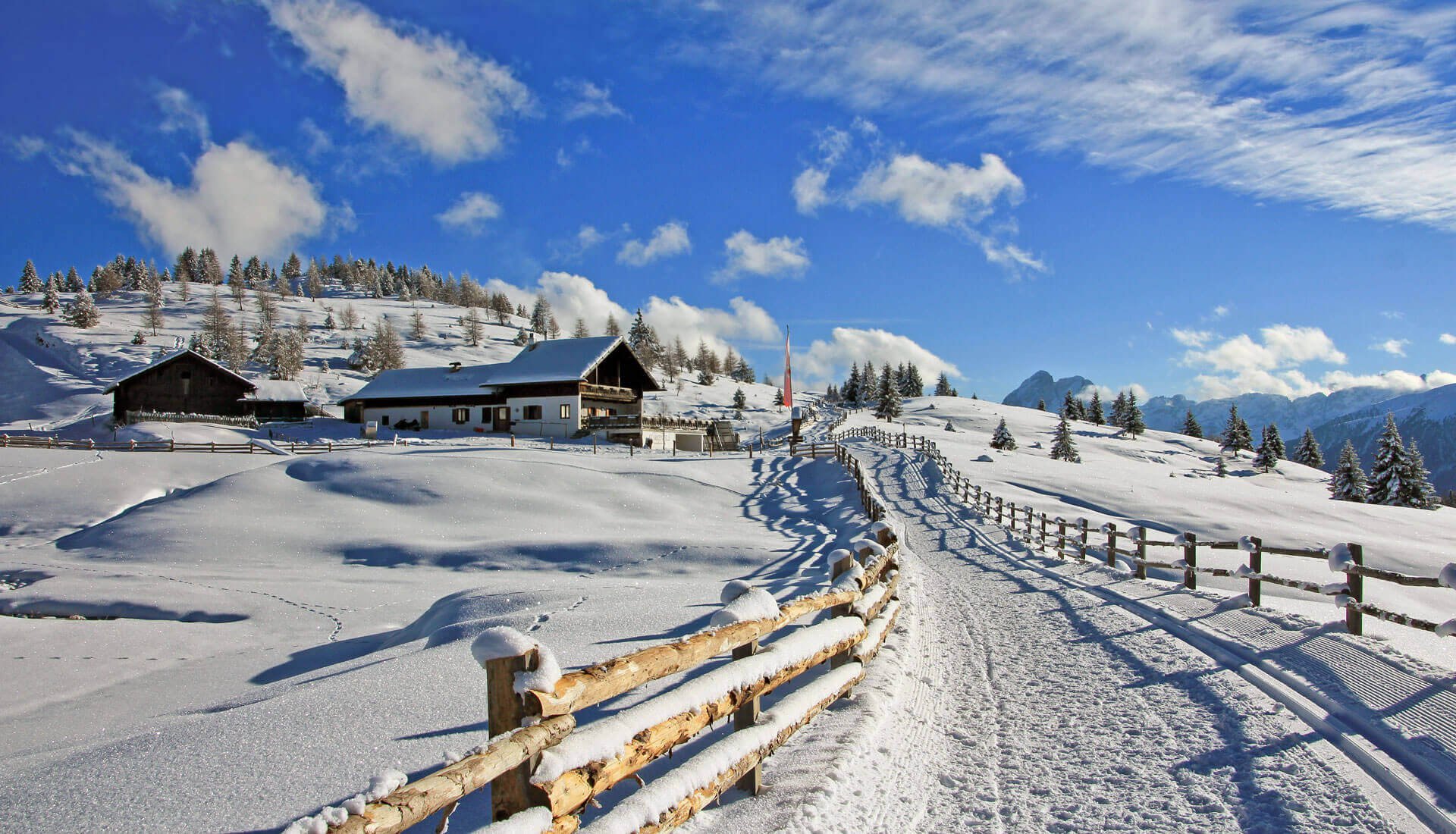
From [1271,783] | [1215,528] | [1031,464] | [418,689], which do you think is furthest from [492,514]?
[1031,464]

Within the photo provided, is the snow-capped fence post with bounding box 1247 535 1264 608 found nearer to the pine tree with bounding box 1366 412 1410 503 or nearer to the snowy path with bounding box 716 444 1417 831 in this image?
the snowy path with bounding box 716 444 1417 831

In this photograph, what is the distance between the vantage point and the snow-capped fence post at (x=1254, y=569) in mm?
9383

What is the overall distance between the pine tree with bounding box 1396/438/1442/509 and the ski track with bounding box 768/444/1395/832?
60135 mm

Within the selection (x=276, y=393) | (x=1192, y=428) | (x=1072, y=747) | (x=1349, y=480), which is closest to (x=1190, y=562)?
(x=1072, y=747)

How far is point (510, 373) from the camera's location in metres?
51.0

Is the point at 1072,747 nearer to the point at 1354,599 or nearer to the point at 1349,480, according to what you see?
the point at 1354,599

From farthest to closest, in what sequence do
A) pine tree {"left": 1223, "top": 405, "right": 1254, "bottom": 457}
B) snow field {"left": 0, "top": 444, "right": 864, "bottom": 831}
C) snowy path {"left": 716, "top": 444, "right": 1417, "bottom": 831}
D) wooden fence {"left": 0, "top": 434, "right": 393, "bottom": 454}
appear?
pine tree {"left": 1223, "top": 405, "right": 1254, "bottom": 457}
wooden fence {"left": 0, "top": 434, "right": 393, "bottom": 454}
snow field {"left": 0, "top": 444, "right": 864, "bottom": 831}
snowy path {"left": 716, "top": 444, "right": 1417, "bottom": 831}

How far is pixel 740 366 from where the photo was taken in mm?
139375

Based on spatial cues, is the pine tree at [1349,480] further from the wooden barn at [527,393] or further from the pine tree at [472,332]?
the pine tree at [472,332]

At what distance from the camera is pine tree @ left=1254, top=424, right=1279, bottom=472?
71.3m

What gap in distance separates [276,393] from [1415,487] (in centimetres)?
8513

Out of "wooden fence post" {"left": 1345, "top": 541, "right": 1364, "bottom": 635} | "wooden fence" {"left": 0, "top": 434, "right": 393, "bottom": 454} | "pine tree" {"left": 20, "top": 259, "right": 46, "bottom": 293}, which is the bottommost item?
"wooden fence post" {"left": 1345, "top": 541, "right": 1364, "bottom": 635}

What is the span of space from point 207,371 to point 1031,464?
59417mm

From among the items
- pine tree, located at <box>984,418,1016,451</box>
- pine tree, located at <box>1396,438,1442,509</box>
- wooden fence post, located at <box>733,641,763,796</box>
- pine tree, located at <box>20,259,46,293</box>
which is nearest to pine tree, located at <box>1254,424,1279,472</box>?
pine tree, located at <box>1396,438,1442,509</box>
